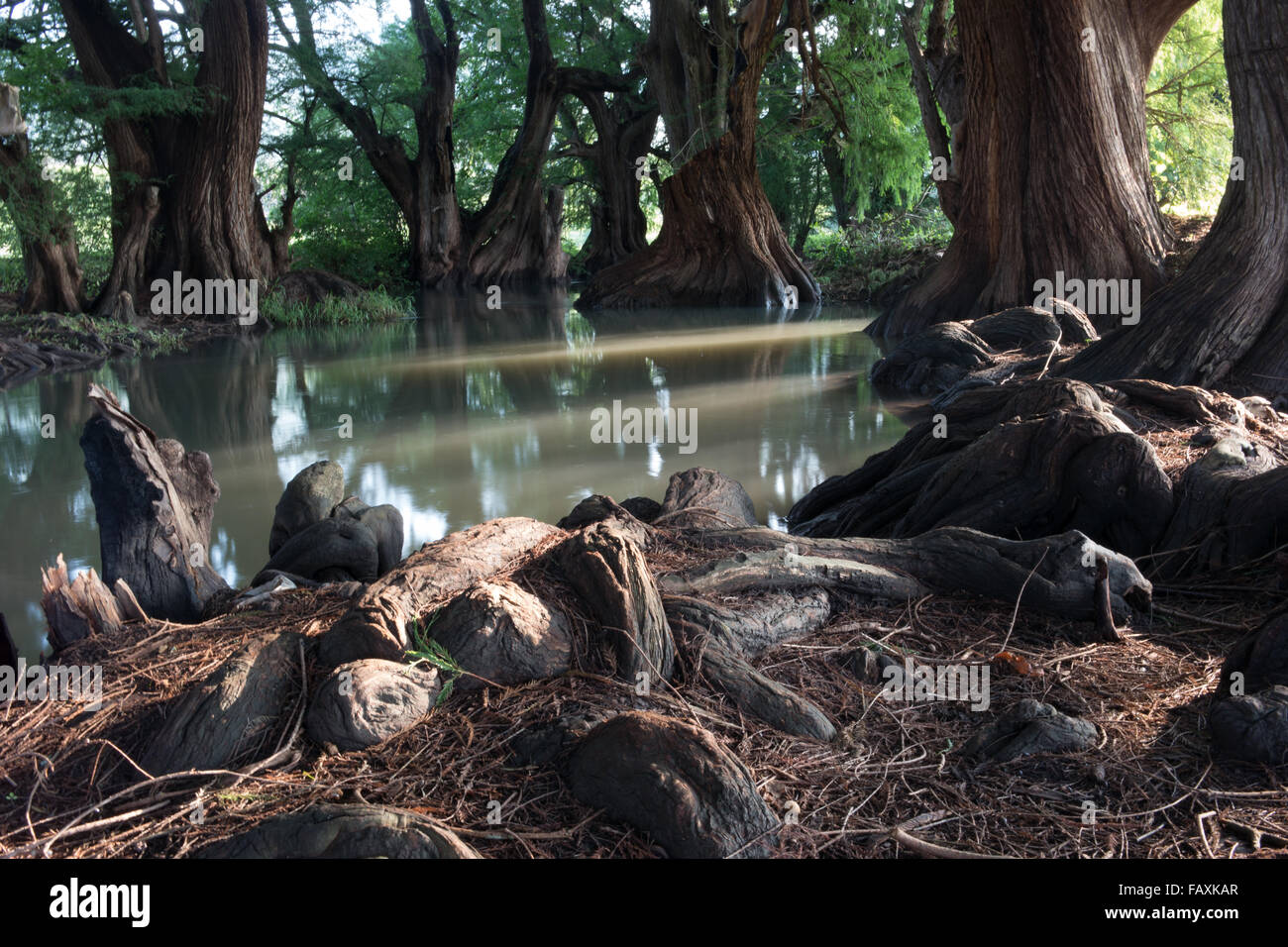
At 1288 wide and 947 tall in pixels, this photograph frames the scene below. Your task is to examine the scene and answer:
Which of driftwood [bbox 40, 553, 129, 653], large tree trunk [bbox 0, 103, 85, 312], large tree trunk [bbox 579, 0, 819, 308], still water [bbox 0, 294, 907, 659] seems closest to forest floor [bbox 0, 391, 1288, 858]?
driftwood [bbox 40, 553, 129, 653]

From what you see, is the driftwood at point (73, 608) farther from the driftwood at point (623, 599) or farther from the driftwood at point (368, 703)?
the driftwood at point (623, 599)

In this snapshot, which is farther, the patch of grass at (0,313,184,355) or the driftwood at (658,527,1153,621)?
the patch of grass at (0,313,184,355)

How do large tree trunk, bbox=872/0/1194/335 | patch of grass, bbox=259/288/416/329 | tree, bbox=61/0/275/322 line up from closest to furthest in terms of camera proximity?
large tree trunk, bbox=872/0/1194/335, tree, bbox=61/0/275/322, patch of grass, bbox=259/288/416/329

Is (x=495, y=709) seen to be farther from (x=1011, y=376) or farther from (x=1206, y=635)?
(x=1011, y=376)

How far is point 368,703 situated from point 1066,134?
10.6 m

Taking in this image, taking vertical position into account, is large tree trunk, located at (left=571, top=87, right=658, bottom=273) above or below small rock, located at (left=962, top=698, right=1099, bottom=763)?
above

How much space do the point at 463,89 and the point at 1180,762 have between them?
39.6 metres

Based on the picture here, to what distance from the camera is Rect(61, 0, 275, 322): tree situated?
18438mm

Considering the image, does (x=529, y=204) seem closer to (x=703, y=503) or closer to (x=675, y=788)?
(x=703, y=503)

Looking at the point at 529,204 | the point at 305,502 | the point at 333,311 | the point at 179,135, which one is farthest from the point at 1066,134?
the point at 529,204

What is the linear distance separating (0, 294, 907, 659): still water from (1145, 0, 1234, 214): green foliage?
6562mm

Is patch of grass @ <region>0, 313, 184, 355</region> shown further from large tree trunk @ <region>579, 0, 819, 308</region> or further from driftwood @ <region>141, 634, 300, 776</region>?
driftwood @ <region>141, 634, 300, 776</region>

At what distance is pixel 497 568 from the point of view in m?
3.80
